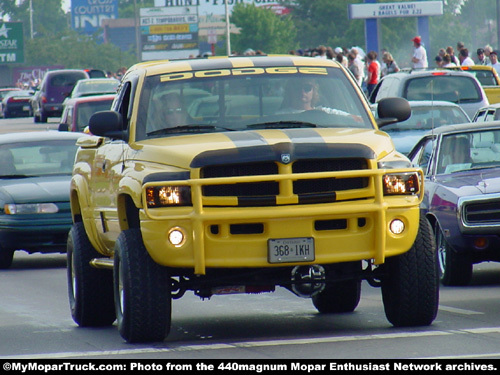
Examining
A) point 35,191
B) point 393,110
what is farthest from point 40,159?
point 393,110

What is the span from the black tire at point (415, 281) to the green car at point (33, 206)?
6783 millimetres

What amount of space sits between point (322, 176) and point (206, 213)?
77cm

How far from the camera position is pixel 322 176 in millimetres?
8562

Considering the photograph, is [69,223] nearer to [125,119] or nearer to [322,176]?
[125,119]

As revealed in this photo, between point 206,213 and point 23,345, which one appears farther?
point 23,345

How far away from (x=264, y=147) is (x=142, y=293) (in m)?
1.22

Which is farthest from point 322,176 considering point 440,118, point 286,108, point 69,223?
point 440,118

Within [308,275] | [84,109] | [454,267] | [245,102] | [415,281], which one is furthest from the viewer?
[84,109]

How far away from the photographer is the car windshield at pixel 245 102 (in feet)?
31.2

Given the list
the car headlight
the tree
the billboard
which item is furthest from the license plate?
the tree

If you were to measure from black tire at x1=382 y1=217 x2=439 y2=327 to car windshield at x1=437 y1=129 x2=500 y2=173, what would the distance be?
3801mm

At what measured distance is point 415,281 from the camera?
9.12 meters

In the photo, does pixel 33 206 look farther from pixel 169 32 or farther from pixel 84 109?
pixel 169 32

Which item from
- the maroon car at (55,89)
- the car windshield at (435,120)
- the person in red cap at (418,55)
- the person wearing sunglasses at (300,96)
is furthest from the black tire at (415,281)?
the maroon car at (55,89)
